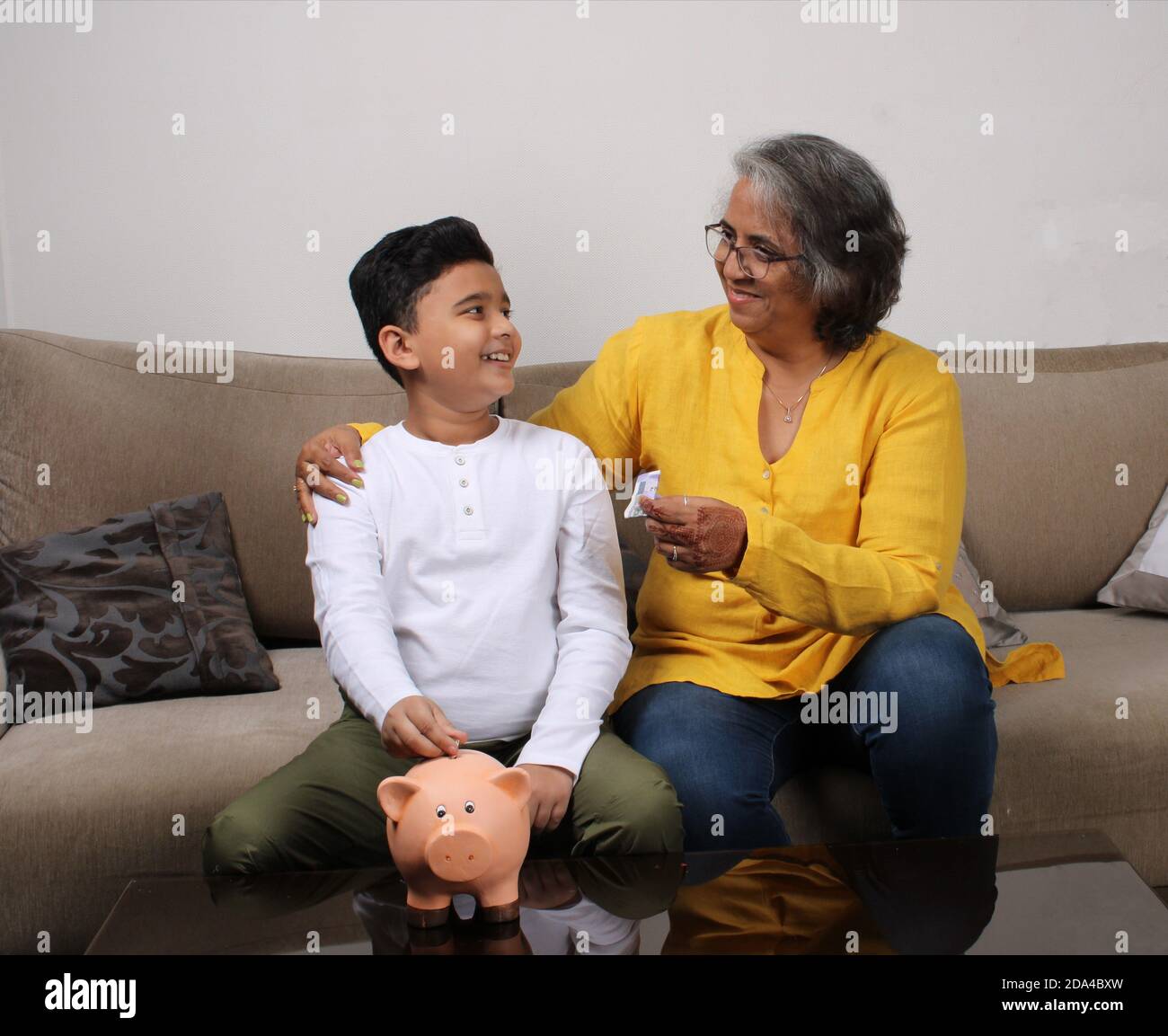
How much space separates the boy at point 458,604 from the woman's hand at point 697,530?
166 mm

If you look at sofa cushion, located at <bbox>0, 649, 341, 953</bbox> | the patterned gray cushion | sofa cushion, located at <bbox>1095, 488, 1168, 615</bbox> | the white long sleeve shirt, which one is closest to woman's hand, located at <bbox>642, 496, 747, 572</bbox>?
the white long sleeve shirt

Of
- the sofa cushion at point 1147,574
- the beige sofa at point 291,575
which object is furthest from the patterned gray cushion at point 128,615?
the sofa cushion at point 1147,574

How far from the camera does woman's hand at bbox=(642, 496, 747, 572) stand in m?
1.36

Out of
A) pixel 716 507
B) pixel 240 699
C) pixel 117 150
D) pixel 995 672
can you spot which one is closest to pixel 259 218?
pixel 117 150

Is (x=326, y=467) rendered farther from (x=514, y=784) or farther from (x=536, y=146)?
(x=536, y=146)

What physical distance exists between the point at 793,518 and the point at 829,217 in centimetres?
39

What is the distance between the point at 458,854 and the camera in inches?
41.5

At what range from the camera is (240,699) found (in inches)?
69.6

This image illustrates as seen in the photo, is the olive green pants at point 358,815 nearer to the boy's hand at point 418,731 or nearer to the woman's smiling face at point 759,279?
the boy's hand at point 418,731

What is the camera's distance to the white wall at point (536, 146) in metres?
2.26
